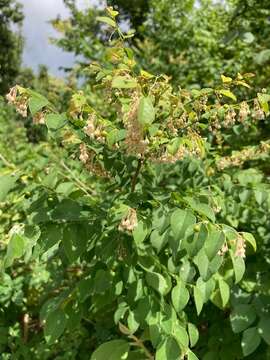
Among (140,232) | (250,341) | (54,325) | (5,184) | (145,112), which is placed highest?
(145,112)

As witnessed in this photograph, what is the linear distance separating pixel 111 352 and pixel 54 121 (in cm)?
89

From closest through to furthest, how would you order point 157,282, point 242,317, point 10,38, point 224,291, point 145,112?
1. point 145,112
2. point 157,282
3. point 224,291
4. point 242,317
5. point 10,38

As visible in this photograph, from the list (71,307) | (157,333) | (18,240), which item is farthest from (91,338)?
(18,240)

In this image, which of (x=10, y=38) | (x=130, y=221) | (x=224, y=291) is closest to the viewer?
(x=130, y=221)

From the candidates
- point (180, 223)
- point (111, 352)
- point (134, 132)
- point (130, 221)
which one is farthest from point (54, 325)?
point (134, 132)

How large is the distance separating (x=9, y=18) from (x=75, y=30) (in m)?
18.6

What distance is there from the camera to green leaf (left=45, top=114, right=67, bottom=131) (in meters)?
1.55

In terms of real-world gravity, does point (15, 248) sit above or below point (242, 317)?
above

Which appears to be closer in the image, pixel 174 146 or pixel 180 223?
pixel 180 223

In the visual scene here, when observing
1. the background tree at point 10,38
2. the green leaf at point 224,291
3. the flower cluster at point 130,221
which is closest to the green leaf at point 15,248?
the flower cluster at point 130,221

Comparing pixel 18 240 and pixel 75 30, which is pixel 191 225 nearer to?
pixel 18 240

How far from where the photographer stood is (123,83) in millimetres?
1430

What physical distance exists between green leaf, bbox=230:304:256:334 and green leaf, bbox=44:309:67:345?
0.70m

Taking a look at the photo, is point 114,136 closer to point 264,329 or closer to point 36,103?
point 36,103
